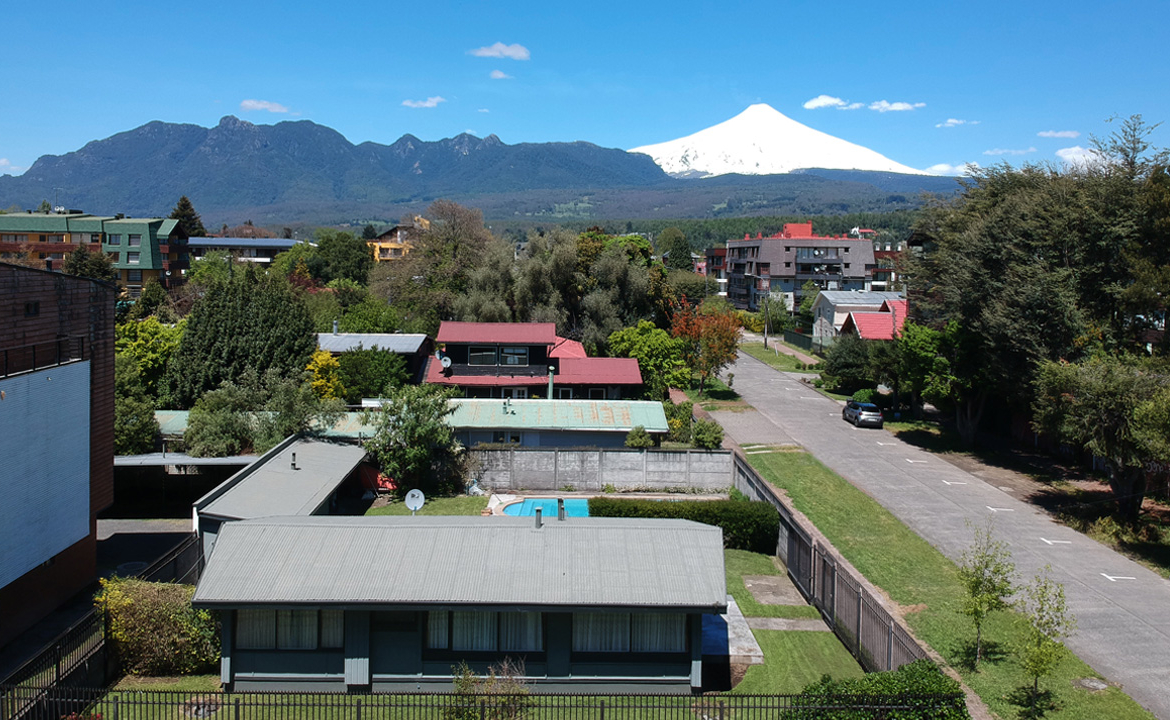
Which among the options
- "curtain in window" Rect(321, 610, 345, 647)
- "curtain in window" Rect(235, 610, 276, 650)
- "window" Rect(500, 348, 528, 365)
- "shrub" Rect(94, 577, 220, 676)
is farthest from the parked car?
"shrub" Rect(94, 577, 220, 676)

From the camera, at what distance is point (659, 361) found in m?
48.0

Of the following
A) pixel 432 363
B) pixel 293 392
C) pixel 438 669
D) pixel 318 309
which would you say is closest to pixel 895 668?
pixel 438 669

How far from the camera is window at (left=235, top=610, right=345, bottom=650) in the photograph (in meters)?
16.1

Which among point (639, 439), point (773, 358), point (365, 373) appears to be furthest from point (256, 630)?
point (773, 358)

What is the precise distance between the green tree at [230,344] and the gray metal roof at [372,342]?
17.1 feet

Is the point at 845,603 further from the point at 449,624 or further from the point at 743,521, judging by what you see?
the point at 449,624

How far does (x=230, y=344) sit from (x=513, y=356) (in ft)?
48.8

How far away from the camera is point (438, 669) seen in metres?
16.0

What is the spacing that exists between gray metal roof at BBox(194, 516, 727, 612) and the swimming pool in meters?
10.8

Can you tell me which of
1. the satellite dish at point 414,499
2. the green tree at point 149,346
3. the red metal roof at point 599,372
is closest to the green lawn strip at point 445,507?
the satellite dish at point 414,499

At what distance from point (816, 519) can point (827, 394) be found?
2581 centimetres

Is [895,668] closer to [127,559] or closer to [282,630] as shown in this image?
[282,630]

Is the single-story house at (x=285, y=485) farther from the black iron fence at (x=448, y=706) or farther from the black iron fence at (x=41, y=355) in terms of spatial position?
the black iron fence at (x=41, y=355)

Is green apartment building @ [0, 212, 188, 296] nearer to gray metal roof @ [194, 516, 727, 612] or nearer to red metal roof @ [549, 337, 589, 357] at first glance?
red metal roof @ [549, 337, 589, 357]
